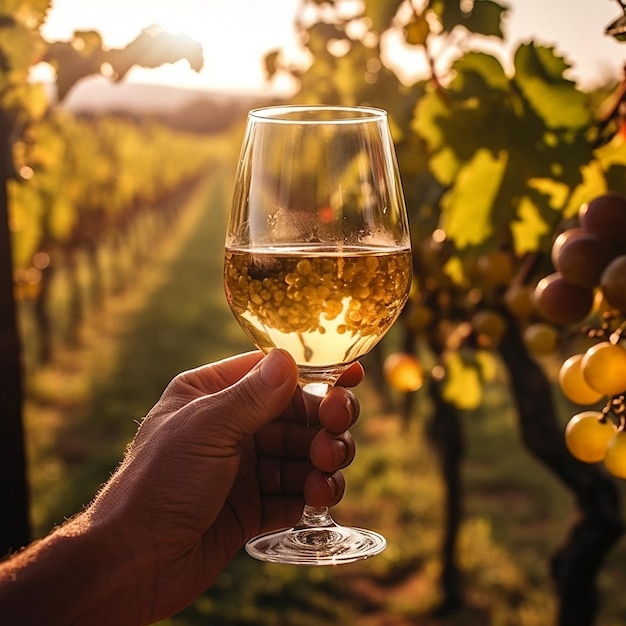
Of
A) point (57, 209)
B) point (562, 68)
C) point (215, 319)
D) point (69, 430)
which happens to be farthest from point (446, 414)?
point (215, 319)

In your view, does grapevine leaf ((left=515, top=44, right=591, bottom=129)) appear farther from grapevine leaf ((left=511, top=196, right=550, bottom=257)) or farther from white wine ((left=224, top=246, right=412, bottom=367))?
white wine ((left=224, top=246, right=412, bottom=367))

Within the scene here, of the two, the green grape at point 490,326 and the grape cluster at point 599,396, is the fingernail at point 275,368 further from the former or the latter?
the green grape at point 490,326

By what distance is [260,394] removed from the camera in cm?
164

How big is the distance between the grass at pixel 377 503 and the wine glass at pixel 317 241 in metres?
4.15

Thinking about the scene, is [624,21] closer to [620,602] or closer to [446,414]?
[446,414]

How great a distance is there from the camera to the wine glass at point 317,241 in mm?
1513

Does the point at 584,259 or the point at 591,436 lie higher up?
the point at 584,259

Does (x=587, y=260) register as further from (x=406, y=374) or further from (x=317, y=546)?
(x=406, y=374)

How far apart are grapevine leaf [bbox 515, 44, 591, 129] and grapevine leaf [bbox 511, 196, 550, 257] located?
0.65ft

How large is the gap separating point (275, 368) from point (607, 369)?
0.50 meters

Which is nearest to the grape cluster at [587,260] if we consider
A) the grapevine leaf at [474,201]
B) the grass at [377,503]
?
the grapevine leaf at [474,201]

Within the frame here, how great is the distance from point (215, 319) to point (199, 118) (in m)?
79.4

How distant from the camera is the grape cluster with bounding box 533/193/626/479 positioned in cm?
156

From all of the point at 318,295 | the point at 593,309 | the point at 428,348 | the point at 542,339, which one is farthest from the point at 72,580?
the point at 428,348
